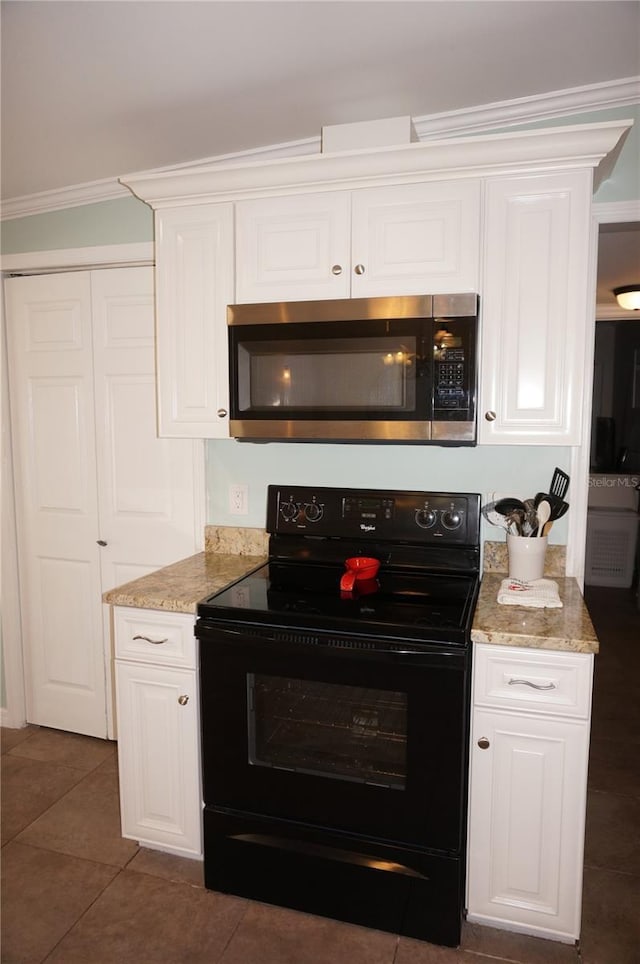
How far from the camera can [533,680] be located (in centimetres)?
164

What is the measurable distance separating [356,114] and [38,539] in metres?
2.17

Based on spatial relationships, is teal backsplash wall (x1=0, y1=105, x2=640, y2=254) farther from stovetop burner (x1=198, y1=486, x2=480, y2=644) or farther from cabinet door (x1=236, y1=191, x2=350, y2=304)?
stovetop burner (x1=198, y1=486, x2=480, y2=644)

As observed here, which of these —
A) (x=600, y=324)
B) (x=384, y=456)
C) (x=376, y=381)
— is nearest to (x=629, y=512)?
(x=600, y=324)

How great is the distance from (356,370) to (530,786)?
124 cm

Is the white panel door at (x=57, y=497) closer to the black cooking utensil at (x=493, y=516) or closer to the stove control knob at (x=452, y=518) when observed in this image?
the stove control knob at (x=452, y=518)

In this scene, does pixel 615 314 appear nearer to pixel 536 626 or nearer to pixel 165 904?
pixel 536 626

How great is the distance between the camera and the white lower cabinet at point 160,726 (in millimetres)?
1928

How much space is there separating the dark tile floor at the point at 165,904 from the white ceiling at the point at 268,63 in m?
2.38

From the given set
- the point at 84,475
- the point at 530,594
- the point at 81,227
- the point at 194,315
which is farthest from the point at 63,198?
the point at 530,594

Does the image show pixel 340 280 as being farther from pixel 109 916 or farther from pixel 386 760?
pixel 109 916

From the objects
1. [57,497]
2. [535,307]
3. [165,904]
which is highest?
[535,307]

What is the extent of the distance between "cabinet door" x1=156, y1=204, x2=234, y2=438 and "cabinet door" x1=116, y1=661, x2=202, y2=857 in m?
0.81

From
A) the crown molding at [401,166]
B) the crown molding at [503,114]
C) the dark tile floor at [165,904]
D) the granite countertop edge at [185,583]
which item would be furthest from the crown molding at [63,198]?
the dark tile floor at [165,904]

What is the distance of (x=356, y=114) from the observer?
2.03 metres
